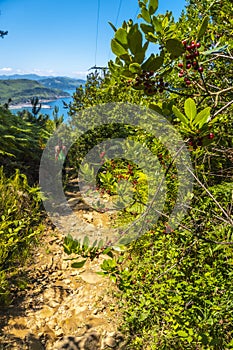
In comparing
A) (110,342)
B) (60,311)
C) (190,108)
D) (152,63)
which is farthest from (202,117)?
(60,311)

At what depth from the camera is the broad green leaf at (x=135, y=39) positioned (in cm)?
76

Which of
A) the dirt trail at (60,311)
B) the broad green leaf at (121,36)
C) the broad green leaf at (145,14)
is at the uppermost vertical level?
the broad green leaf at (145,14)

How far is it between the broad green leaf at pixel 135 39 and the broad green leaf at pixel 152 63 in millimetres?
74

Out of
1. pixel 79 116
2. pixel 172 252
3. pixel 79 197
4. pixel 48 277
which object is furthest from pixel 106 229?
pixel 79 116

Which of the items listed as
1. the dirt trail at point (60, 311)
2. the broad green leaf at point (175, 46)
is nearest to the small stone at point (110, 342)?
the dirt trail at point (60, 311)

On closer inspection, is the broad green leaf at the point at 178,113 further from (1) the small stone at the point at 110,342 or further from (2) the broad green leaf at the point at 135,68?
(1) the small stone at the point at 110,342

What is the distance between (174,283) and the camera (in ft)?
6.59

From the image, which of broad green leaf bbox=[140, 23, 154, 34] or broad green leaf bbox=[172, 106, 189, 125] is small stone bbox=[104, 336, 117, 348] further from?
broad green leaf bbox=[140, 23, 154, 34]

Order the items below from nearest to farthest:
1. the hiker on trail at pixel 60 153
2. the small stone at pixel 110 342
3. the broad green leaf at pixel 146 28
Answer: the broad green leaf at pixel 146 28
the small stone at pixel 110 342
the hiker on trail at pixel 60 153

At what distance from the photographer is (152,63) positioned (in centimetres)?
87

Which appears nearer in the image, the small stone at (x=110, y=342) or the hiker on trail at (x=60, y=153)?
the small stone at (x=110, y=342)

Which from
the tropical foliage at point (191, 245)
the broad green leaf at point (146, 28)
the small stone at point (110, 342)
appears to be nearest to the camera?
the broad green leaf at point (146, 28)

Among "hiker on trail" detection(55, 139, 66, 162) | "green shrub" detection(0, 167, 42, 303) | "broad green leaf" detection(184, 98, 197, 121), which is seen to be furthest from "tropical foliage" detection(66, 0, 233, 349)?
"hiker on trail" detection(55, 139, 66, 162)

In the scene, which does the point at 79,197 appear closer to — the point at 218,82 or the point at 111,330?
the point at 111,330
